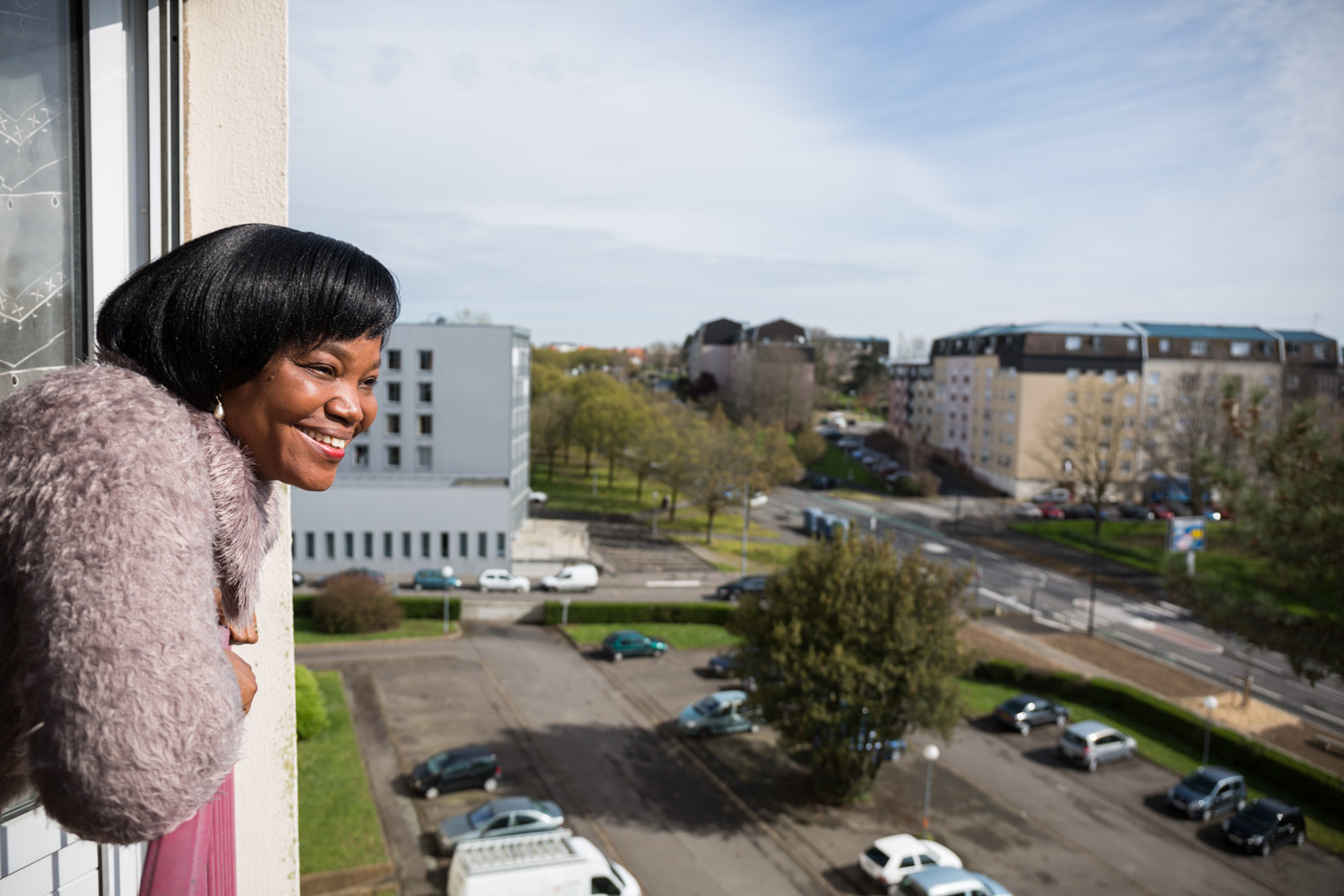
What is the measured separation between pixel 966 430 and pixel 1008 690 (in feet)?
117

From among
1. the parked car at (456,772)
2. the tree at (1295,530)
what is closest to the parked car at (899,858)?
the tree at (1295,530)

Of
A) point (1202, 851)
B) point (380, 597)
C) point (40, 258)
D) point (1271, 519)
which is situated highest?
point (40, 258)

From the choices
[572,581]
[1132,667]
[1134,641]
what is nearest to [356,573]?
[572,581]

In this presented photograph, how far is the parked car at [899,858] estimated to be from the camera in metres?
14.0

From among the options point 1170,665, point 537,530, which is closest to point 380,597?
point 537,530

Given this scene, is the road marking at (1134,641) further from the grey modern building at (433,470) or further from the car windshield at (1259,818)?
the grey modern building at (433,470)

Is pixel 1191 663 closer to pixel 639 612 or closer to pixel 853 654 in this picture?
pixel 853 654

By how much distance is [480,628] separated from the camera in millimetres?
27172

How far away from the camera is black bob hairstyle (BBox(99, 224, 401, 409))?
3.42ft

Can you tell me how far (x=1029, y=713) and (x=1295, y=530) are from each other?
990 centimetres

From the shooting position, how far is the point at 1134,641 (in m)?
28.1

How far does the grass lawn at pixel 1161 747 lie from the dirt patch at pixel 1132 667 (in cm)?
198

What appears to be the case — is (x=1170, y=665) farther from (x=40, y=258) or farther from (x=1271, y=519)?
(x=40, y=258)

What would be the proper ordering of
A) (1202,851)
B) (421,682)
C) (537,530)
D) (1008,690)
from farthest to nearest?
(537,530), (1008,690), (421,682), (1202,851)
